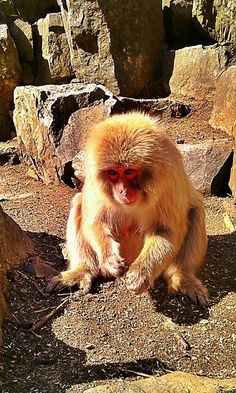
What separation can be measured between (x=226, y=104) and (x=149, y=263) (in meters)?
2.72

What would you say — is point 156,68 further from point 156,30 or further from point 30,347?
point 30,347

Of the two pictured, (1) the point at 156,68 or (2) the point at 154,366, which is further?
(1) the point at 156,68

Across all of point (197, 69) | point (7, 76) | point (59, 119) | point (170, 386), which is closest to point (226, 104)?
point (197, 69)

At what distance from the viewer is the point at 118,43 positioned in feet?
24.3

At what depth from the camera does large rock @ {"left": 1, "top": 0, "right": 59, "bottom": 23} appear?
30.1 ft

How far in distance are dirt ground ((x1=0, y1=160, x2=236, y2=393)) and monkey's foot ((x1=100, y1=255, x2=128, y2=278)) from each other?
0.11 metres

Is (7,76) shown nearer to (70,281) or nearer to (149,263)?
(70,281)

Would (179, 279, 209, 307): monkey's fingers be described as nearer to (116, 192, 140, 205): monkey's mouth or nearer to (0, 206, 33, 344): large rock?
(116, 192, 140, 205): monkey's mouth

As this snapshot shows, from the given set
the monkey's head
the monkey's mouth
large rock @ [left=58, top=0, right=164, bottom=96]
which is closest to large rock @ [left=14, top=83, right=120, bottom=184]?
large rock @ [left=58, top=0, right=164, bottom=96]

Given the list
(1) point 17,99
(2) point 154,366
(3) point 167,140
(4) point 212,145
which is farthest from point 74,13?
(2) point 154,366

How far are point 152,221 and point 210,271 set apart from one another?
67 centimetres

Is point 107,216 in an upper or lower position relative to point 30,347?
upper

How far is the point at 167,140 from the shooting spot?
371 centimetres

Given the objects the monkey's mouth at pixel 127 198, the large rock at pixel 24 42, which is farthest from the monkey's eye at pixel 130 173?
the large rock at pixel 24 42
